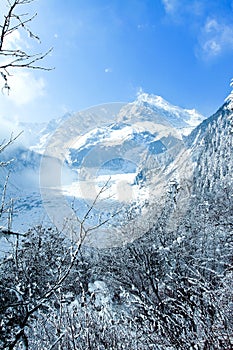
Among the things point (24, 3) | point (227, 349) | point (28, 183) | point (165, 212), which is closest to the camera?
point (24, 3)

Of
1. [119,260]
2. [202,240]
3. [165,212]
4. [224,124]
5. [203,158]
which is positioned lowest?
[119,260]

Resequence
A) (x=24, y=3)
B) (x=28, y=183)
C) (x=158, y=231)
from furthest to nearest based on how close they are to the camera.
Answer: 1. (x=28, y=183)
2. (x=158, y=231)
3. (x=24, y=3)

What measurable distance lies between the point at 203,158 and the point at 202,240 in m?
93.2

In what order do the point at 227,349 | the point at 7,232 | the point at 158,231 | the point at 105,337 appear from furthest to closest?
the point at 158,231 < the point at 105,337 < the point at 227,349 < the point at 7,232

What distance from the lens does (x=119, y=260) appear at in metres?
13.6

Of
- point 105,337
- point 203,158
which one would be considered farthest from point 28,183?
point 105,337

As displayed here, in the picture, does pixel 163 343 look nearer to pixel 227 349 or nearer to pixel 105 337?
pixel 227 349

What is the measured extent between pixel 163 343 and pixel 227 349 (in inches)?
27.0

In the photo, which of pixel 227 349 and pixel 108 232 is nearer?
pixel 227 349

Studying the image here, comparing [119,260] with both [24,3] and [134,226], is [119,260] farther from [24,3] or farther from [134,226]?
[24,3]

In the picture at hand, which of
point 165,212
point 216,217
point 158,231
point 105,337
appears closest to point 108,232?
point 158,231

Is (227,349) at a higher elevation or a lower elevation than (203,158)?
lower

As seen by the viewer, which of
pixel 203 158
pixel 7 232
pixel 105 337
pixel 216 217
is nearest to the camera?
pixel 7 232

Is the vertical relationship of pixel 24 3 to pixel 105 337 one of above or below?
above
